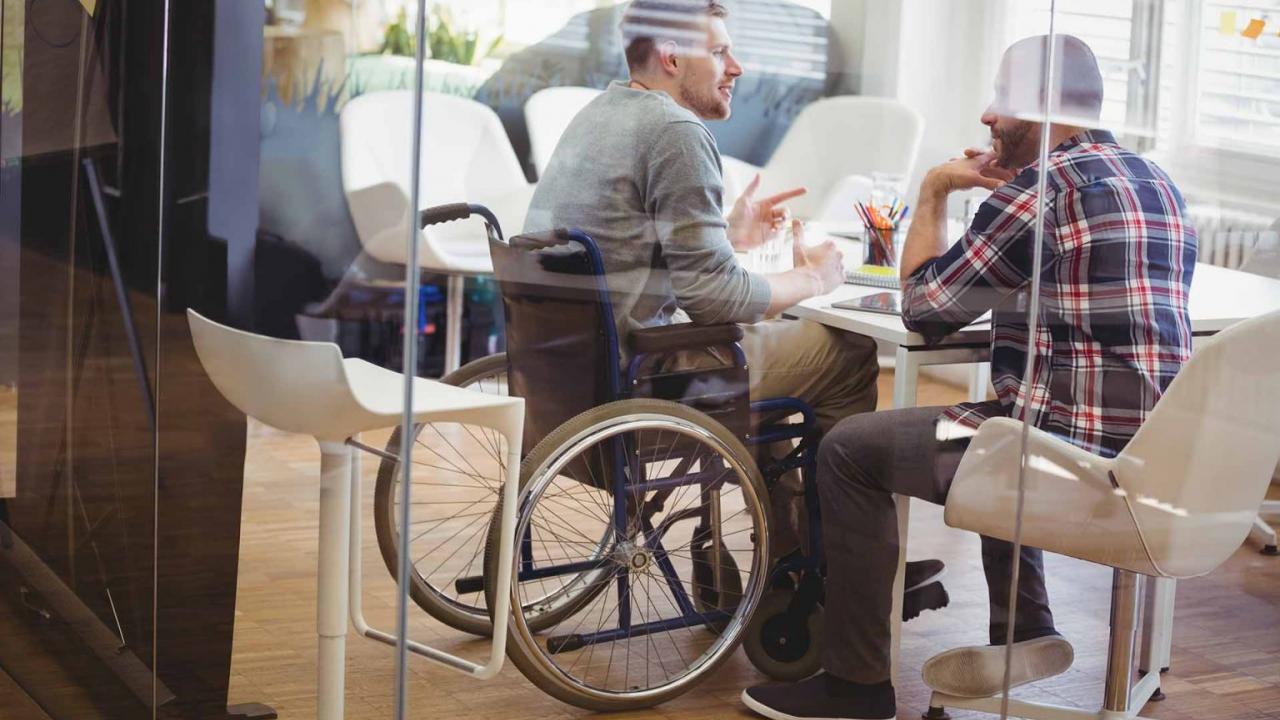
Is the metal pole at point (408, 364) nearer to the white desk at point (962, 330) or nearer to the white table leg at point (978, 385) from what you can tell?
the white desk at point (962, 330)

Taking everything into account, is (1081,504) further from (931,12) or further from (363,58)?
(363,58)

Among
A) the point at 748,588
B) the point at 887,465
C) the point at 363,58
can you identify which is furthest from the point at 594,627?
the point at 363,58

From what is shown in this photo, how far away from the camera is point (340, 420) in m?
2.14

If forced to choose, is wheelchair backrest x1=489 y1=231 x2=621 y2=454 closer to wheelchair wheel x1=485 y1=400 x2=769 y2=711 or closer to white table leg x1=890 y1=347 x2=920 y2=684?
wheelchair wheel x1=485 y1=400 x2=769 y2=711

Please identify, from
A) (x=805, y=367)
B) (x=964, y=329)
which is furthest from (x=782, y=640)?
(x=964, y=329)

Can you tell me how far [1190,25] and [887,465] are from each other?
775 millimetres

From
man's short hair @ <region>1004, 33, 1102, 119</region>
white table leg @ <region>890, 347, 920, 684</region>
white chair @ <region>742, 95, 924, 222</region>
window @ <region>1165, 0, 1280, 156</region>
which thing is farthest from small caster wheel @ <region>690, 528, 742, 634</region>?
window @ <region>1165, 0, 1280, 156</region>

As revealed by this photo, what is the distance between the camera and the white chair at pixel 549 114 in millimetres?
2072

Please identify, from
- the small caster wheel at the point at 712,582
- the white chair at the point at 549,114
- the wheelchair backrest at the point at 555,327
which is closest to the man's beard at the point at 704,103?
the white chair at the point at 549,114

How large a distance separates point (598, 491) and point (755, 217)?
0.44 m

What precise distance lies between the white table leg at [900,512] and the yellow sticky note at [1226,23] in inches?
26.6

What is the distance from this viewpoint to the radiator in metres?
2.24

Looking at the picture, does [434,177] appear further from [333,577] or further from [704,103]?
[333,577]

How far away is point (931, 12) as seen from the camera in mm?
2135
